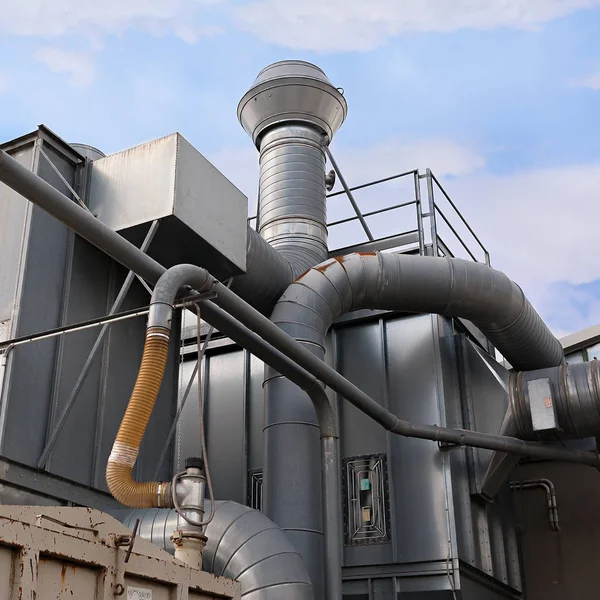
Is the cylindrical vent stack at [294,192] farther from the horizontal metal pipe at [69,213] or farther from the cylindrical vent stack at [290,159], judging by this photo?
the horizontal metal pipe at [69,213]

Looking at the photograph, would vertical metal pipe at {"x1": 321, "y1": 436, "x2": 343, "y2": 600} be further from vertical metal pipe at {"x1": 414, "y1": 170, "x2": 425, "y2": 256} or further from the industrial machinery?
vertical metal pipe at {"x1": 414, "y1": 170, "x2": 425, "y2": 256}

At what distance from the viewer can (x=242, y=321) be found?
7480mm

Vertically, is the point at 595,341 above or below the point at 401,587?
above

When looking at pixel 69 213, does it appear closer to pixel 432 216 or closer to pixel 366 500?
pixel 366 500

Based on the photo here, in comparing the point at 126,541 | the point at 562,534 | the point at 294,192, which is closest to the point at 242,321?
the point at 126,541

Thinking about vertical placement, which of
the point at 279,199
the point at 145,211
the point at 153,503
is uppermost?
the point at 279,199

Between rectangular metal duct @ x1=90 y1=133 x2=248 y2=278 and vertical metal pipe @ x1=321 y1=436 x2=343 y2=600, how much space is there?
2.31 meters

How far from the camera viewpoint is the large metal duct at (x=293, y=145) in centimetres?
1210

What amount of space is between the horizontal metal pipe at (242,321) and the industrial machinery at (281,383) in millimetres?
22

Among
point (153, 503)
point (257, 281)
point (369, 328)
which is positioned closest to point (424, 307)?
point (369, 328)

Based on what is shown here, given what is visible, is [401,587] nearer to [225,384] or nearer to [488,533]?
[488,533]

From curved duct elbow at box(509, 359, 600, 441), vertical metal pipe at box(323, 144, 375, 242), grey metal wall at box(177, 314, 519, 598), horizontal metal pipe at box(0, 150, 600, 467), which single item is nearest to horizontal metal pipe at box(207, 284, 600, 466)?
horizontal metal pipe at box(0, 150, 600, 467)

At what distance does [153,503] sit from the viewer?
5.42 m

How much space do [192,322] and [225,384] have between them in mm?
1099
